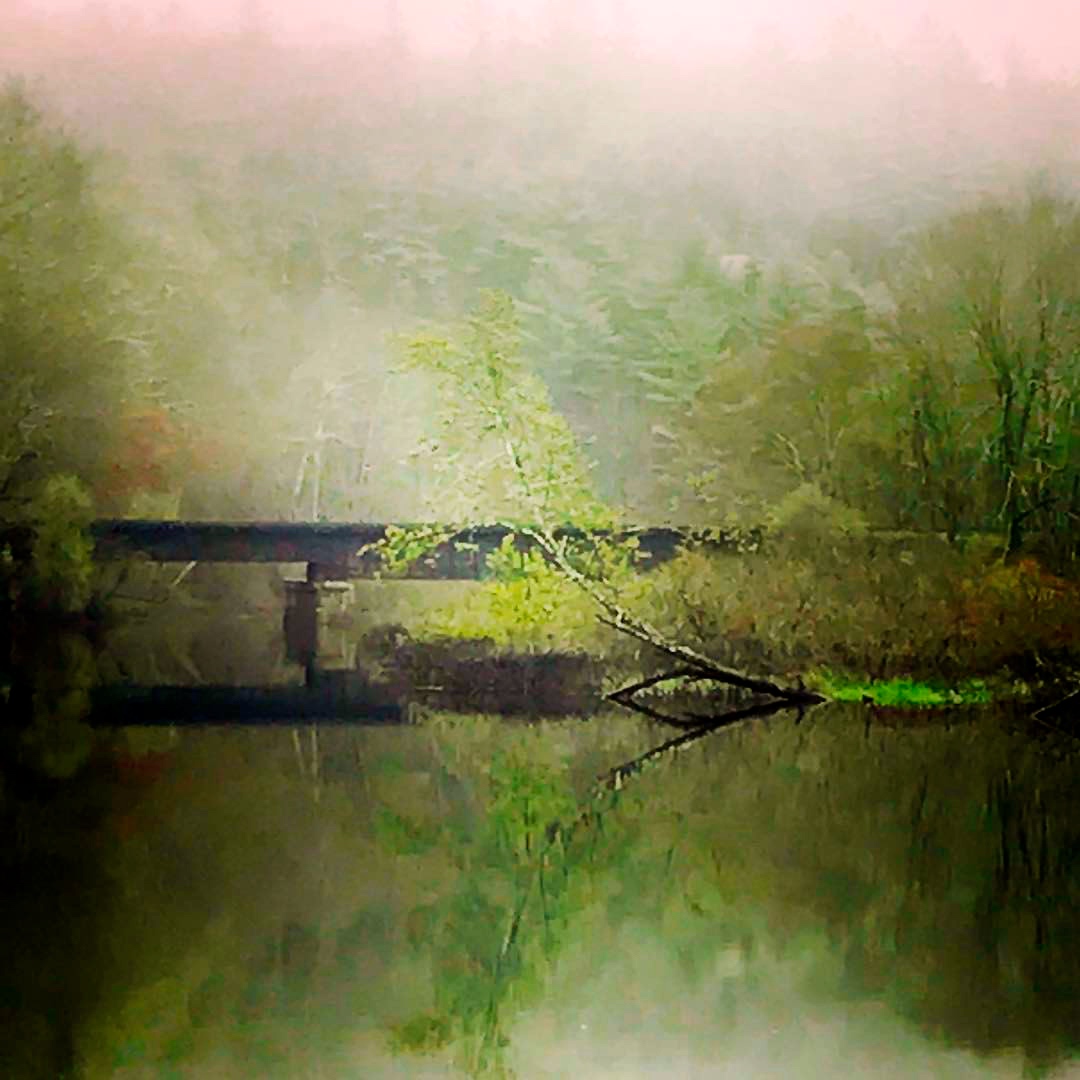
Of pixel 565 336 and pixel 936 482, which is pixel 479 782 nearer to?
pixel 565 336

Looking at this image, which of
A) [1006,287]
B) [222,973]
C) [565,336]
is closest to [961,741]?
[1006,287]

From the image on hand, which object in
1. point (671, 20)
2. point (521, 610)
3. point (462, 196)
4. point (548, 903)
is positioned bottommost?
point (548, 903)

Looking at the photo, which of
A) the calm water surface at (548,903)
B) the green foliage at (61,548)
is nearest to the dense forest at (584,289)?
the green foliage at (61,548)

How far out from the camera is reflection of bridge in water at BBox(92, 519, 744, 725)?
1887 mm

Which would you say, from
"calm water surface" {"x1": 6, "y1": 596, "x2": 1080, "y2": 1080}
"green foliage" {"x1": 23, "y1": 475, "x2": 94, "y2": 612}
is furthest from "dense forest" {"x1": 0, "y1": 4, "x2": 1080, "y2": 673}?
"calm water surface" {"x1": 6, "y1": 596, "x2": 1080, "y2": 1080}

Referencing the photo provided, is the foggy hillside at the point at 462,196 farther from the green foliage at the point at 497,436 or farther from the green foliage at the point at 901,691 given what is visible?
the green foliage at the point at 901,691

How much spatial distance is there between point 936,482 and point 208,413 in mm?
1014

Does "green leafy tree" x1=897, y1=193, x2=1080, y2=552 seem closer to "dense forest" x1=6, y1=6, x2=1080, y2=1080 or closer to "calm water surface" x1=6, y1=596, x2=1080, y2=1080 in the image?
"dense forest" x1=6, y1=6, x2=1080, y2=1080

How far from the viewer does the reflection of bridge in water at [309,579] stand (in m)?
1.89

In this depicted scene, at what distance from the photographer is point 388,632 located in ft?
6.30

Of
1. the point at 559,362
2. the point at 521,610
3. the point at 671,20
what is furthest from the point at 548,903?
the point at 671,20

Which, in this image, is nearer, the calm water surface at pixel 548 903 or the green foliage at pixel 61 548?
the calm water surface at pixel 548 903

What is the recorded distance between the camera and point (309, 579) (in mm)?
1937

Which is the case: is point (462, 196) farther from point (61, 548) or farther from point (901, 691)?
point (901, 691)
